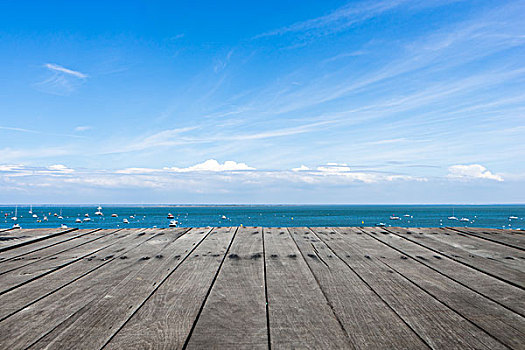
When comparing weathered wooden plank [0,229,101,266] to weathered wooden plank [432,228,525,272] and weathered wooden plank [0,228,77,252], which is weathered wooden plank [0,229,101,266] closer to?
weathered wooden plank [0,228,77,252]

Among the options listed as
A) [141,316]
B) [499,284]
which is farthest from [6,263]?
[499,284]

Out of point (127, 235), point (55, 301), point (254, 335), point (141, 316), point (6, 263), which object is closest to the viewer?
point (254, 335)

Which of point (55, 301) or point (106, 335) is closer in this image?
point (106, 335)

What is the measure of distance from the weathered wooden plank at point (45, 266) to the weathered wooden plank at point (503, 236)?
166 inches

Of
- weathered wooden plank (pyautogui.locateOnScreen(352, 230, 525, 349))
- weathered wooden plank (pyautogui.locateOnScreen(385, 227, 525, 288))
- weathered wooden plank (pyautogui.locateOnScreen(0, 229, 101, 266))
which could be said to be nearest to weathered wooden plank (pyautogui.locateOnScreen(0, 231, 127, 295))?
weathered wooden plank (pyautogui.locateOnScreen(0, 229, 101, 266))

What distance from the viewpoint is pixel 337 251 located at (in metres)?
3.22

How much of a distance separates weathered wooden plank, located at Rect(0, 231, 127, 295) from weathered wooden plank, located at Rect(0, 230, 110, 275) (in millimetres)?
44

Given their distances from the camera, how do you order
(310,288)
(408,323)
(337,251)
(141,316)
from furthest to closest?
(337,251) < (310,288) < (141,316) < (408,323)

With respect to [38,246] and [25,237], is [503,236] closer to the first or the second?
[38,246]

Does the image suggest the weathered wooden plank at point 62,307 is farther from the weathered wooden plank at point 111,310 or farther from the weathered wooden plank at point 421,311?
the weathered wooden plank at point 421,311

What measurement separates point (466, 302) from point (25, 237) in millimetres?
4505

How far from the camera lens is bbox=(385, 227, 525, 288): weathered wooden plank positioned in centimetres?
237

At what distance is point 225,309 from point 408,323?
0.88 m

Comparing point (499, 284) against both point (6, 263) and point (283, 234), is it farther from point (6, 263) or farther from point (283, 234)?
point (6, 263)
